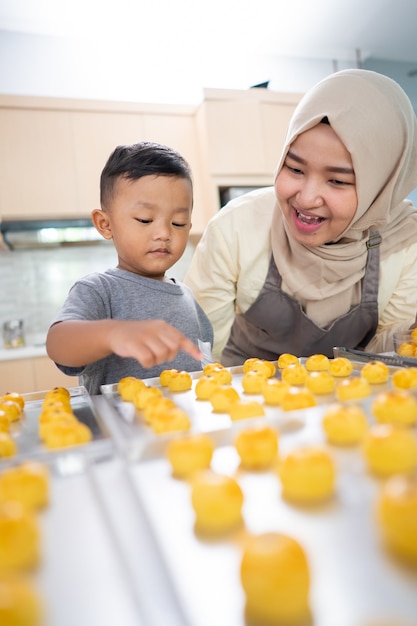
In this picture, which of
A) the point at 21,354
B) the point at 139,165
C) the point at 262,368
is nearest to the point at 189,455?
the point at 262,368

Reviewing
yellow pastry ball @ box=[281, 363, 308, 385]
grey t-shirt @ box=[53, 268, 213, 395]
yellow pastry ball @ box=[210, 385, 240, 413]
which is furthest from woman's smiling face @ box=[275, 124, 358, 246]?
yellow pastry ball @ box=[210, 385, 240, 413]

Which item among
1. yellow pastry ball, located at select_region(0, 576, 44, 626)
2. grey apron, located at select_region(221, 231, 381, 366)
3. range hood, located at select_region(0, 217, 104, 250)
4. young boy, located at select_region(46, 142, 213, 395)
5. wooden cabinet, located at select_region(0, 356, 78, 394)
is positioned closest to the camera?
yellow pastry ball, located at select_region(0, 576, 44, 626)

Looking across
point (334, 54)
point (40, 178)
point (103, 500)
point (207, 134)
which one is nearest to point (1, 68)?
point (40, 178)

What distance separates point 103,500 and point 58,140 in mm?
3056

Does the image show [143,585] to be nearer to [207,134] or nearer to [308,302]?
[308,302]

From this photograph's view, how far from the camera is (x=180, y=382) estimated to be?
0.72 meters

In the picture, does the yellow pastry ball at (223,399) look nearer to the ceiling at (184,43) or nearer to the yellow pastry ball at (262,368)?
the yellow pastry ball at (262,368)

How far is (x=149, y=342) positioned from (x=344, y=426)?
28 cm

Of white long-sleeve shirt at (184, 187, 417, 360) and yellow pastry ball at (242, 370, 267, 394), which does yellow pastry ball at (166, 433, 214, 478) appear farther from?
white long-sleeve shirt at (184, 187, 417, 360)

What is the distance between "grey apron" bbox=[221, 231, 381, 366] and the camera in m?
1.20

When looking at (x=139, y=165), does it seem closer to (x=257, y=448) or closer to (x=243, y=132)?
(x=257, y=448)

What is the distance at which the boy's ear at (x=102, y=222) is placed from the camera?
1.05 meters

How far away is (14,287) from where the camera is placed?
10.5ft

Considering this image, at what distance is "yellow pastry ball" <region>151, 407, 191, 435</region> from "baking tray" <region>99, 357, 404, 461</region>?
0.01 metres
